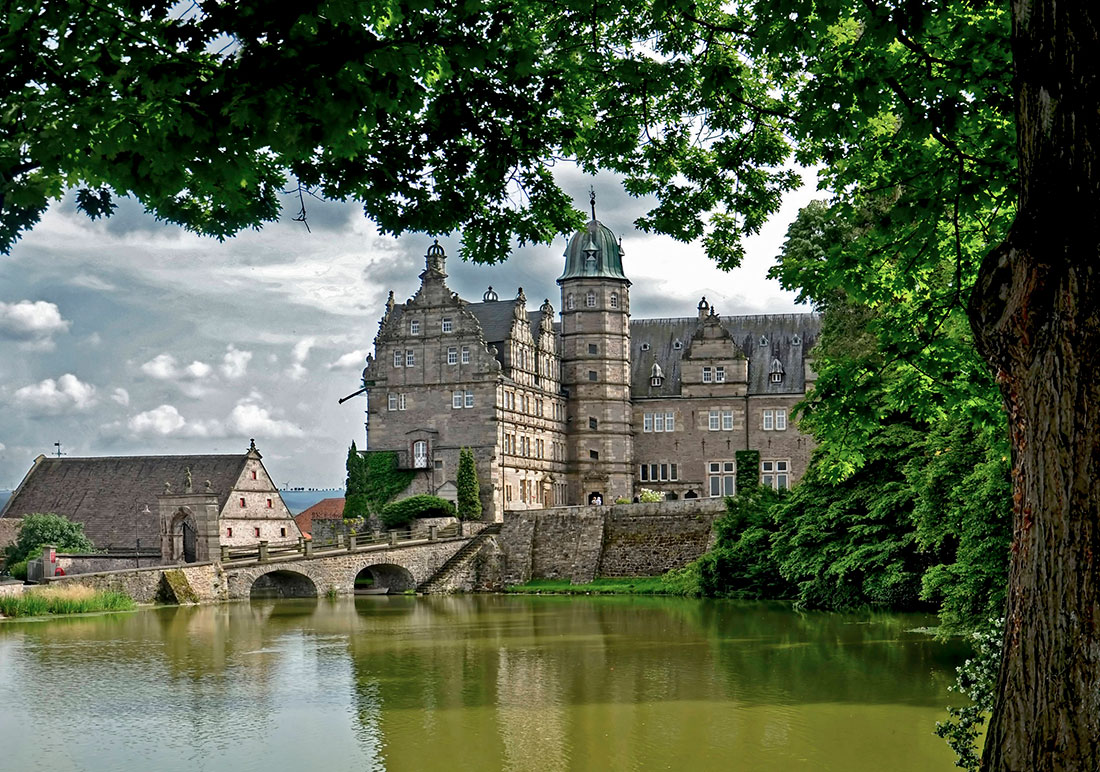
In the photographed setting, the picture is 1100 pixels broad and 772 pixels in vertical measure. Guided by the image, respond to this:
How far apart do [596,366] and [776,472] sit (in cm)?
932

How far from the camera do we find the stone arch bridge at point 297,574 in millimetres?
33062

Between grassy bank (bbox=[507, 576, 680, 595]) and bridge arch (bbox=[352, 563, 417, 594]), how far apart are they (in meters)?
3.49

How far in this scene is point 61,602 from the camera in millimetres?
29625

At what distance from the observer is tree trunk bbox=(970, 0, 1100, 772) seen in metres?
4.90

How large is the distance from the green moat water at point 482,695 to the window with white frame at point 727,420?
2645cm

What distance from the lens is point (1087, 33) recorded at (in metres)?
5.02

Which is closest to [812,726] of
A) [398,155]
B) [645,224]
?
[645,224]

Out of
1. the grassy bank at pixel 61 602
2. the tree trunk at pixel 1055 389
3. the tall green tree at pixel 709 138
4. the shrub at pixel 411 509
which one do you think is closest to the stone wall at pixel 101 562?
the grassy bank at pixel 61 602

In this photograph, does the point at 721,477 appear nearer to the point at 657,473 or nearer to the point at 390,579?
the point at 657,473

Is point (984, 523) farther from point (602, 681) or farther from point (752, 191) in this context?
point (752, 191)

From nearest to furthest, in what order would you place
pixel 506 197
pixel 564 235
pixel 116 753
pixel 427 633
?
pixel 506 197 < pixel 564 235 < pixel 116 753 < pixel 427 633

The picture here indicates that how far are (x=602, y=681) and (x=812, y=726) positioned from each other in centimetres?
443

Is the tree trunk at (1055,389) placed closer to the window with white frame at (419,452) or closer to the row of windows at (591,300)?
the window with white frame at (419,452)

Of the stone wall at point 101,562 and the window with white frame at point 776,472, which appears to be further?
the window with white frame at point 776,472
